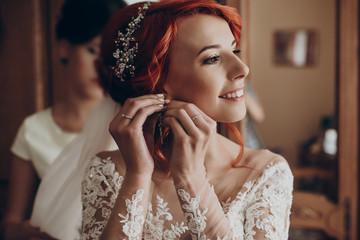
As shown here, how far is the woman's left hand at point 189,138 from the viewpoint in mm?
962

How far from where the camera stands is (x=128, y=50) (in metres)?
1.13

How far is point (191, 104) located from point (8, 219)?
4.56 feet

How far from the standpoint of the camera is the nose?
Answer: 1.03 meters

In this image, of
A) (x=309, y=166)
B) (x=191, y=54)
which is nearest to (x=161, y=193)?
(x=191, y=54)

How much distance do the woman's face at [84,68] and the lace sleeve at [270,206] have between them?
1.16 m

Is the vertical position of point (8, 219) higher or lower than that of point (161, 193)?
lower

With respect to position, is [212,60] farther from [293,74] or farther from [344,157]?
[344,157]

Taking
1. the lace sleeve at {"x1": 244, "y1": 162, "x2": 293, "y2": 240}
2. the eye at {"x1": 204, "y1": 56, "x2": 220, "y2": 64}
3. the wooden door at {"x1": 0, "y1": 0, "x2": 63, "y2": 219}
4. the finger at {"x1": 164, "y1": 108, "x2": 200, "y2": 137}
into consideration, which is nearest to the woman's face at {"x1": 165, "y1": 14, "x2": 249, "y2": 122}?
the eye at {"x1": 204, "y1": 56, "x2": 220, "y2": 64}

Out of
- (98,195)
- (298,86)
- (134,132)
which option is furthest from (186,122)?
(298,86)

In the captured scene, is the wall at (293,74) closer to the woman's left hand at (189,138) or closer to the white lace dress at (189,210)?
the white lace dress at (189,210)

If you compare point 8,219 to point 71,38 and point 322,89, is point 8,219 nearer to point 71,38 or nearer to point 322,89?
point 71,38

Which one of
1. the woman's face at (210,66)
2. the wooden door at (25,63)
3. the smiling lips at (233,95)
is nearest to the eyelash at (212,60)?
the woman's face at (210,66)

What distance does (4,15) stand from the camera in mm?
2373

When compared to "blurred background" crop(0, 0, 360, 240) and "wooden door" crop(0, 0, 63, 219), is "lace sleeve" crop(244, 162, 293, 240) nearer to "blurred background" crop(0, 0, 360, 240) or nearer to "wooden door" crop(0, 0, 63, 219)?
"blurred background" crop(0, 0, 360, 240)
